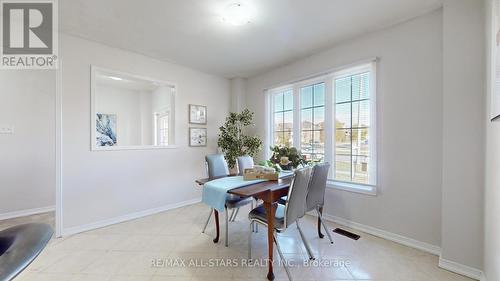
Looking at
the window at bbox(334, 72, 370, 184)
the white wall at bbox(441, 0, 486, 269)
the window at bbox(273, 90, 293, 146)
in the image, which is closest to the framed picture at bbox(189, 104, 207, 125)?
the window at bbox(273, 90, 293, 146)

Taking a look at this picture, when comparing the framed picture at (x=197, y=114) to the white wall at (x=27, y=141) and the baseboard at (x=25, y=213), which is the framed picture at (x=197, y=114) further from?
the baseboard at (x=25, y=213)

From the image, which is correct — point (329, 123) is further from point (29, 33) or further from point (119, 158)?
point (29, 33)

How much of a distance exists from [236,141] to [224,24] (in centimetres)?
206

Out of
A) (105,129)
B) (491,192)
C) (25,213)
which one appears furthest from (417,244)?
(105,129)

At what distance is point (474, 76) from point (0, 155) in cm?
568

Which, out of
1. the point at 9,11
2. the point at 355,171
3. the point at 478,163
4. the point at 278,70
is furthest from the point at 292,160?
the point at 9,11

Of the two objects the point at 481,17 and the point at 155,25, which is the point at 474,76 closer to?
the point at 481,17

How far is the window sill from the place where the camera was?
2.56 metres

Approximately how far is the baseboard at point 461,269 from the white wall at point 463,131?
3 cm

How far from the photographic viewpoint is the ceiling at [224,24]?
2.04 meters

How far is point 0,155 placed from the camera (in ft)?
9.96

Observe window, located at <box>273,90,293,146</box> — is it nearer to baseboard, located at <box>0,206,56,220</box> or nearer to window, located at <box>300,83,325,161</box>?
window, located at <box>300,83,325,161</box>

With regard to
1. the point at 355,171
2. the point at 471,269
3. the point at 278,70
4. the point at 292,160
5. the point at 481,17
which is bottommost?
the point at 471,269

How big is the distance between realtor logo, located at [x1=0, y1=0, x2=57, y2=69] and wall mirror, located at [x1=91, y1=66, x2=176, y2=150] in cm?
192
